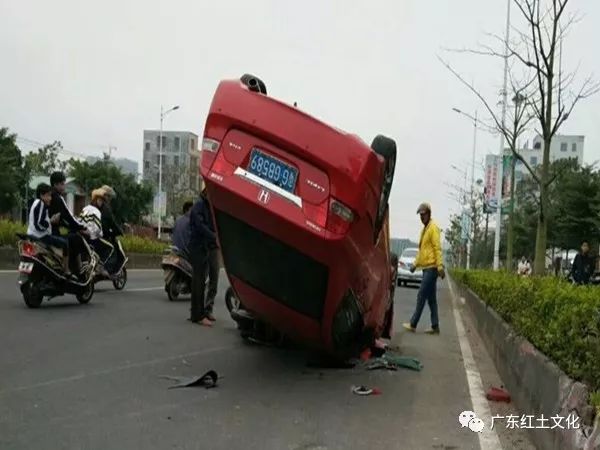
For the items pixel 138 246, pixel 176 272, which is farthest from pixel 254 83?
pixel 138 246

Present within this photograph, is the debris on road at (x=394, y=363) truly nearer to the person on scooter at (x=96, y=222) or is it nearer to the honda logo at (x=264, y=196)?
the honda logo at (x=264, y=196)

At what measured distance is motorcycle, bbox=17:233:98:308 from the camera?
920 cm

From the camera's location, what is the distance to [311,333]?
6219mm

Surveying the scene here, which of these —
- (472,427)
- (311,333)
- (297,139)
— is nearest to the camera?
(472,427)

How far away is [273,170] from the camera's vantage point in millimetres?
5422

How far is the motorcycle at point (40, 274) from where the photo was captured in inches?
362

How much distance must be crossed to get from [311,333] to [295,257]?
37.3 inches

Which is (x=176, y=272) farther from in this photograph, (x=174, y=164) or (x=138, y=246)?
(x=174, y=164)

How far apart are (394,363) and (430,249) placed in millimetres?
3331

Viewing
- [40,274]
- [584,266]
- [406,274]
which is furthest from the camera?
[406,274]

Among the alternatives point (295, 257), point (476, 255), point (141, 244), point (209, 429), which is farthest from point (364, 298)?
point (476, 255)

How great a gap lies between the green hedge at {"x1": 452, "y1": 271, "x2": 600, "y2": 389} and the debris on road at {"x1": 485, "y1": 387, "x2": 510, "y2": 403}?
519 mm

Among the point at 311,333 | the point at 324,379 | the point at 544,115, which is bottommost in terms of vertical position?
the point at 324,379

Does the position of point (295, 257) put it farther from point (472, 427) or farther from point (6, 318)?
point (6, 318)
